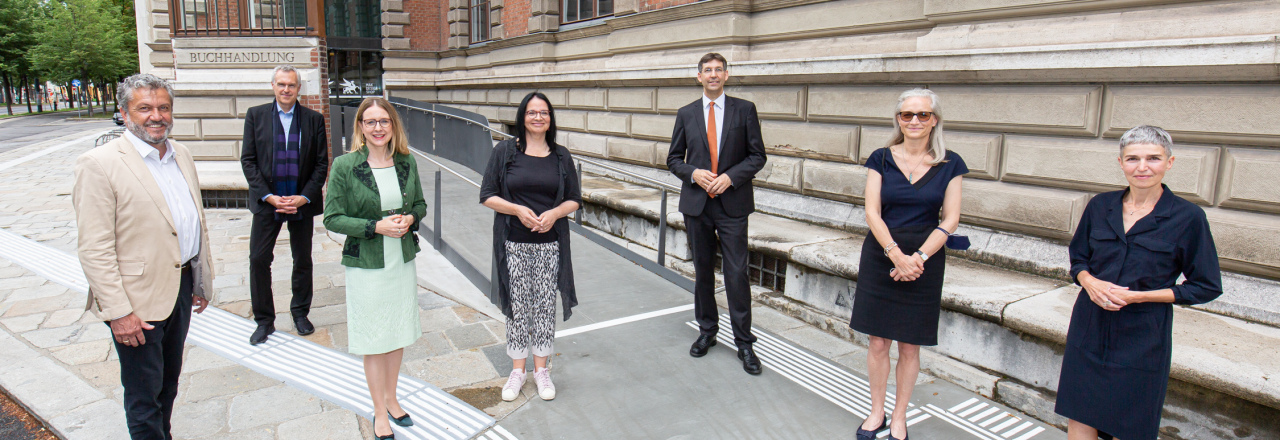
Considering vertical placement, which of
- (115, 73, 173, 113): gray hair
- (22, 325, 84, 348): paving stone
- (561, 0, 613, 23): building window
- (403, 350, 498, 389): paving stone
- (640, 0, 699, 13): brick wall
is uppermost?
(561, 0, 613, 23): building window

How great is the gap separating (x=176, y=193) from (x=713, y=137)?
3.06 metres

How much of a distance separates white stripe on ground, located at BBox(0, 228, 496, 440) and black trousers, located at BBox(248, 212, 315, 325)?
8.4 inches

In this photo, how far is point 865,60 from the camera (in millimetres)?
6730

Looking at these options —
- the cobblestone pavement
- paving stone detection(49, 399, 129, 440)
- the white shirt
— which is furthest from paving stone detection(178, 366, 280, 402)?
the white shirt

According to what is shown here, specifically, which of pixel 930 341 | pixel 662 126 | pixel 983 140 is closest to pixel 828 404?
pixel 930 341

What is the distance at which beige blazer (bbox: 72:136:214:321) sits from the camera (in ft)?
9.17

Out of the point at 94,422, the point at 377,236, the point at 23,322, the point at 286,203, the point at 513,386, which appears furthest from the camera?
the point at 23,322

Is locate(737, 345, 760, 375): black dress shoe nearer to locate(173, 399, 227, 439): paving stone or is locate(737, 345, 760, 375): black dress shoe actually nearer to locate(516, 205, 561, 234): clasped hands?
locate(516, 205, 561, 234): clasped hands

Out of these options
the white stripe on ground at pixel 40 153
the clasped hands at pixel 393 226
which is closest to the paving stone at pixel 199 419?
the clasped hands at pixel 393 226

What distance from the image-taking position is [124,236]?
290 cm

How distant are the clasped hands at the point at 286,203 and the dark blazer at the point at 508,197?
1.73 m

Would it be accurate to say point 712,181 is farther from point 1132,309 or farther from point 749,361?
point 1132,309

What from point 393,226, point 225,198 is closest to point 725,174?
point 393,226

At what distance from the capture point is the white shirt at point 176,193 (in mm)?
3034
